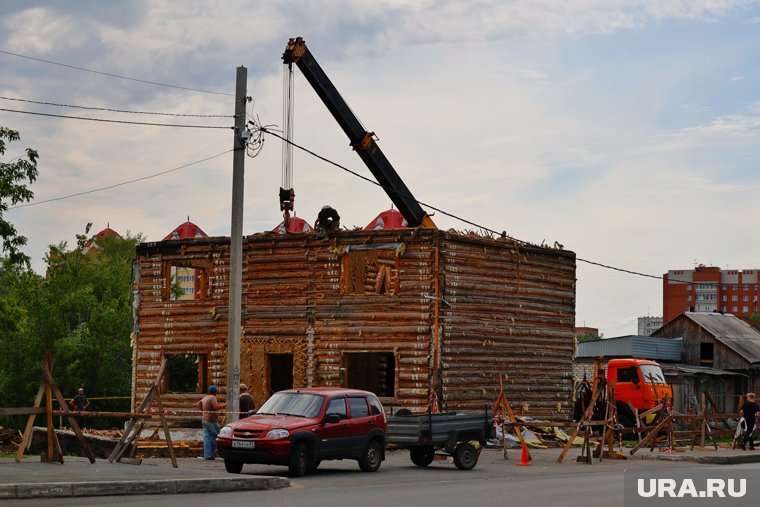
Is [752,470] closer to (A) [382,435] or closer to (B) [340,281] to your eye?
(A) [382,435]

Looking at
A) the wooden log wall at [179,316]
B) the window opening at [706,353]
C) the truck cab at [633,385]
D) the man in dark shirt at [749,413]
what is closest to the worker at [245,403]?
the wooden log wall at [179,316]

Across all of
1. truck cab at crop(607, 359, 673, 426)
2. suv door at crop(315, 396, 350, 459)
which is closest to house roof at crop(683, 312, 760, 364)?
truck cab at crop(607, 359, 673, 426)

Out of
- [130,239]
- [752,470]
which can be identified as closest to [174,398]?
[752,470]

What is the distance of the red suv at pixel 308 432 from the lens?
1977cm

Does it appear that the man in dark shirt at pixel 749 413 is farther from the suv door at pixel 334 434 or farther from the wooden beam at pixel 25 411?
the wooden beam at pixel 25 411

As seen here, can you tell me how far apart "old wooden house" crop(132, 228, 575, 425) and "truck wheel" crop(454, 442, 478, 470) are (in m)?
7.46

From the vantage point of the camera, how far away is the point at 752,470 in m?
23.0

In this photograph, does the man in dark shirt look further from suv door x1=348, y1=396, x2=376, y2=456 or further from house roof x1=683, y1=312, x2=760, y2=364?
house roof x1=683, y1=312, x2=760, y2=364

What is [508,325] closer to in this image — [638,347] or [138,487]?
[138,487]

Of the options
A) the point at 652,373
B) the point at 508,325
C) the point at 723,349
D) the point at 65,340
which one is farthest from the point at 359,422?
the point at 65,340

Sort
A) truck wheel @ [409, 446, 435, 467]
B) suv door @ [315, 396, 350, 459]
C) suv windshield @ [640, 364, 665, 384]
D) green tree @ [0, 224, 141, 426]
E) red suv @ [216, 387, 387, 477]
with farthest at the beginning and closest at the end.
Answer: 1. green tree @ [0, 224, 141, 426]
2. suv windshield @ [640, 364, 665, 384]
3. truck wheel @ [409, 446, 435, 467]
4. suv door @ [315, 396, 350, 459]
5. red suv @ [216, 387, 387, 477]

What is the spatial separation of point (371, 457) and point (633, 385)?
19.2 meters

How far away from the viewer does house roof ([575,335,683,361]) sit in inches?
2115

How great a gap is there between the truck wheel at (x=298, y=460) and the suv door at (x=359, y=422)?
1.33 metres
